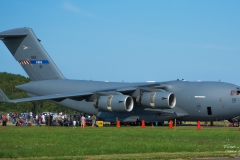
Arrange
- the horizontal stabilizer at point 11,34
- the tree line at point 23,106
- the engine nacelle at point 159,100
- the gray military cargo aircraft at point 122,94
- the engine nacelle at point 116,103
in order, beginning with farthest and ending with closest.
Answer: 1. the tree line at point 23,106
2. the horizontal stabilizer at point 11,34
3. the engine nacelle at point 116,103
4. the gray military cargo aircraft at point 122,94
5. the engine nacelle at point 159,100

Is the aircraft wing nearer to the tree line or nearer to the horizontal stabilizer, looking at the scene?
the horizontal stabilizer

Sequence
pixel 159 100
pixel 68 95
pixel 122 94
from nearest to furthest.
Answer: pixel 159 100
pixel 68 95
pixel 122 94

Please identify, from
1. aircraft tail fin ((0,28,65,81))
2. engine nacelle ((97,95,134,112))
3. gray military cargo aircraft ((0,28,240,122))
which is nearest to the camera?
gray military cargo aircraft ((0,28,240,122))

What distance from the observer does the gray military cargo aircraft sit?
3834 cm

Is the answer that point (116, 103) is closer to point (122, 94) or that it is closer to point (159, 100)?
point (122, 94)

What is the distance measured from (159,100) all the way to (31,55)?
1387 centimetres

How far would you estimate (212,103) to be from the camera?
125 ft

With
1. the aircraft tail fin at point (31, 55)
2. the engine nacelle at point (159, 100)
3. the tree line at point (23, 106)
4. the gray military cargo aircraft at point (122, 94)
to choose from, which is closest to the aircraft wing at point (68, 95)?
the gray military cargo aircraft at point (122, 94)

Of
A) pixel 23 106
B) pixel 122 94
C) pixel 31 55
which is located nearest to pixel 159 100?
pixel 122 94

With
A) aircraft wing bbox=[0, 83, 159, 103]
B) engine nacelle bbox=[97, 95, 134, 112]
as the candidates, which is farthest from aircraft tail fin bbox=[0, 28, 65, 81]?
engine nacelle bbox=[97, 95, 134, 112]

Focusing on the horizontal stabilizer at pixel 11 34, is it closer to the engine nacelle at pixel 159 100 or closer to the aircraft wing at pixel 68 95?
the aircraft wing at pixel 68 95

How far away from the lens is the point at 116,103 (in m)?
38.8

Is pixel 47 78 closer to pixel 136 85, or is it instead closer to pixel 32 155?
pixel 136 85

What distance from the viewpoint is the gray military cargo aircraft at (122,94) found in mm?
38344
